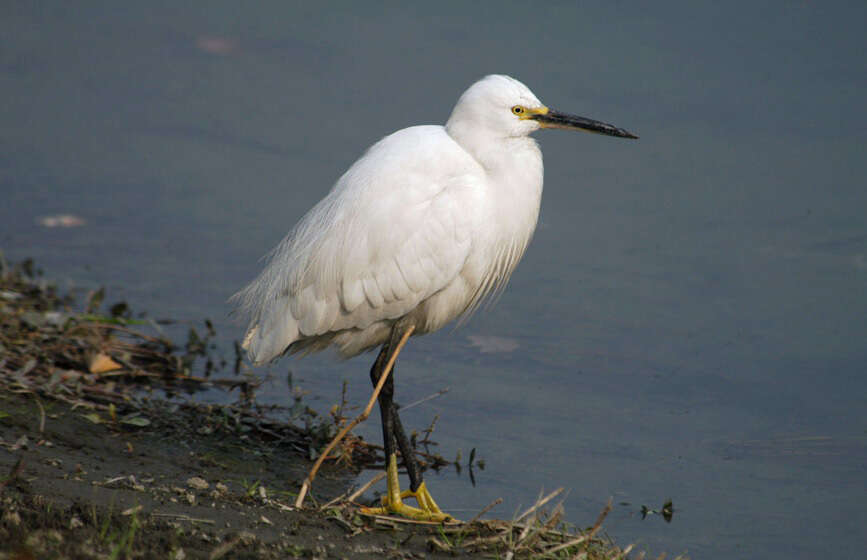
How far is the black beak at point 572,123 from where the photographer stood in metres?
3.79

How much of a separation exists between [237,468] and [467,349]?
1894 millimetres

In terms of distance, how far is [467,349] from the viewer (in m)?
5.60

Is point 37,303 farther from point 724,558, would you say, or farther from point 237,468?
point 724,558

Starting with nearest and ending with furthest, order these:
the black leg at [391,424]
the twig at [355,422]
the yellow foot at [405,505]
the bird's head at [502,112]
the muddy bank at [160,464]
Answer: the muddy bank at [160,464], the twig at [355,422], the yellow foot at [405,505], the bird's head at [502,112], the black leg at [391,424]

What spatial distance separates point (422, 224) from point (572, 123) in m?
0.71

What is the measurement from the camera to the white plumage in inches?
146

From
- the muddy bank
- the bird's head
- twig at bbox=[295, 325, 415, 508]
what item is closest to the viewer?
the muddy bank

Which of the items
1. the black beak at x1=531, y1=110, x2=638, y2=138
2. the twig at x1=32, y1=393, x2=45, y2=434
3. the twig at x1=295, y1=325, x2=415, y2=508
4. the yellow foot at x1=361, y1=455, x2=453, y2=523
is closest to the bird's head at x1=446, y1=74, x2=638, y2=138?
the black beak at x1=531, y1=110, x2=638, y2=138

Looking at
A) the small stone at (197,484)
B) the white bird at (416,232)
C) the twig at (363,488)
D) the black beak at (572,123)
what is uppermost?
the black beak at (572,123)

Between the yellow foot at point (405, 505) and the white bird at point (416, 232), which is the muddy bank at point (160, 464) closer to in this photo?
the yellow foot at point (405, 505)

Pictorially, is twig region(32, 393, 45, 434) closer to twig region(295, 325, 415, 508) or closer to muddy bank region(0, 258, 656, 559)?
muddy bank region(0, 258, 656, 559)

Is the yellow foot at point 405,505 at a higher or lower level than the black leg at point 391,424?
lower

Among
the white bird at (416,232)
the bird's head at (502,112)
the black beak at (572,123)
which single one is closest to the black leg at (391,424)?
the white bird at (416,232)

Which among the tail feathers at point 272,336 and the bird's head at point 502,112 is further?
the tail feathers at point 272,336
